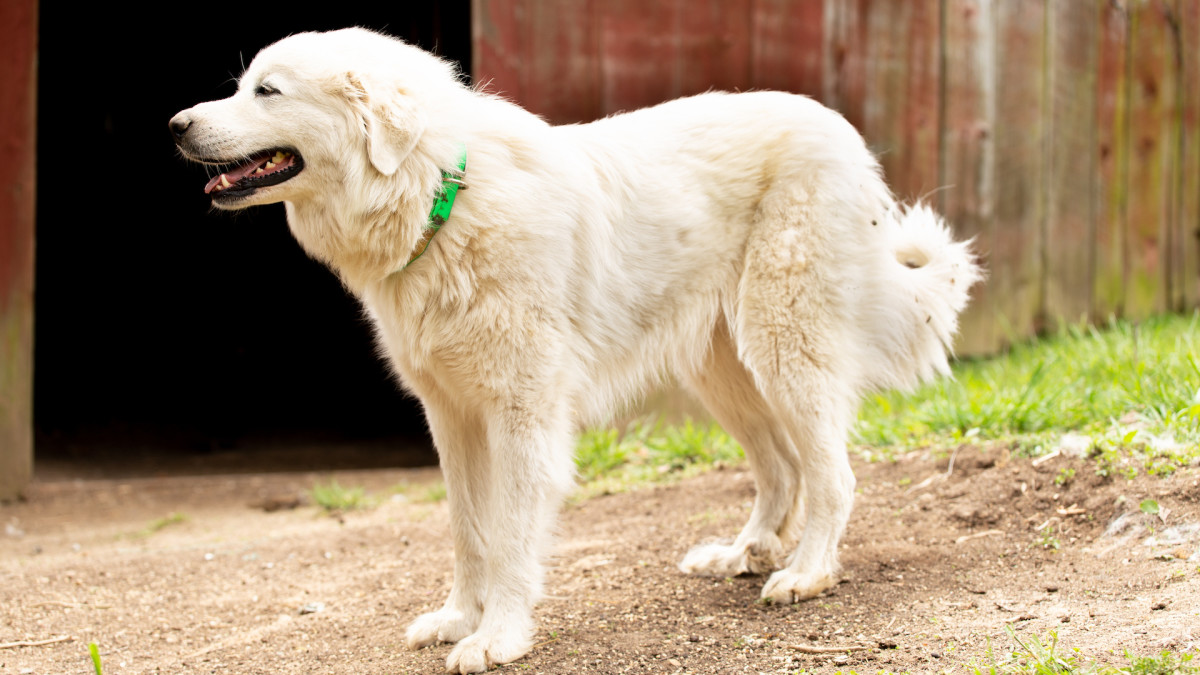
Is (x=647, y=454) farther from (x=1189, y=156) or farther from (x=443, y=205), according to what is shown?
(x=1189, y=156)

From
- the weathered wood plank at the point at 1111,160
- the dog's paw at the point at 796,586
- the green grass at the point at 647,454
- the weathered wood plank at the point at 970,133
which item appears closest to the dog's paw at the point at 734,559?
the dog's paw at the point at 796,586

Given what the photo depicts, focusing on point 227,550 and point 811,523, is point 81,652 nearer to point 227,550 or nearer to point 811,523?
point 227,550

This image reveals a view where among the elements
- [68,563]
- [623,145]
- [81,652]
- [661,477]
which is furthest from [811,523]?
[68,563]

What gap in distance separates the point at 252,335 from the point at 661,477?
636 centimetres

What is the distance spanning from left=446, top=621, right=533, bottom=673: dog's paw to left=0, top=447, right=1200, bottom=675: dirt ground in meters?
0.05

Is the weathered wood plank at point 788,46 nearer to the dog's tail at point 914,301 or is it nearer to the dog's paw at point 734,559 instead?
the dog's tail at point 914,301

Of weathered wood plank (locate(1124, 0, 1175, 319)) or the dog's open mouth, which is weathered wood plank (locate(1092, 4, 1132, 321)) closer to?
weathered wood plank (locate(1124, 0, 1175, 319))

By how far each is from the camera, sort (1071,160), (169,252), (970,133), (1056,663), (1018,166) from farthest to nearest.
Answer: (169,252), (1071,160), (1018,166), (970,133), (1056,663)

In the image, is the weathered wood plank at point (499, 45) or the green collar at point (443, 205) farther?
the weathered wood plank at point (499, 45)

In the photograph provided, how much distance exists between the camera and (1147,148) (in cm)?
703

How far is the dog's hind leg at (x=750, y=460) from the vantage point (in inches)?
136

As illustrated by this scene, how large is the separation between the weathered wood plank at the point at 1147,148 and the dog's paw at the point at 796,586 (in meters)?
5.10

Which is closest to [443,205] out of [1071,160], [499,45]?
[499,45]

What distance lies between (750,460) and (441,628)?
130 centimetres
